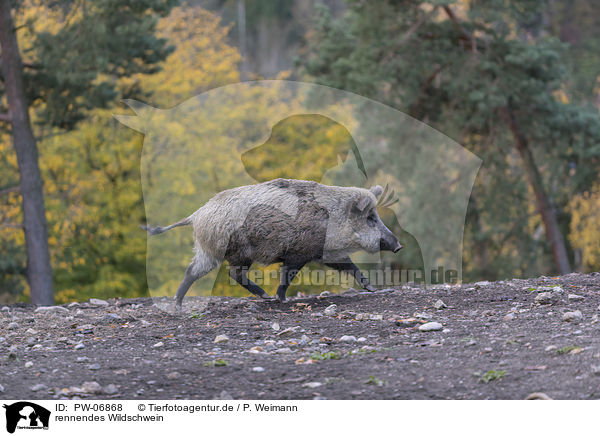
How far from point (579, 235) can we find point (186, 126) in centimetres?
1414

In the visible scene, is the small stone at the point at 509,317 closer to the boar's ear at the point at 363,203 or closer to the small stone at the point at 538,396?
the small stone at the point at 538,396

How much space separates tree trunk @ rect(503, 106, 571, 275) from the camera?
1958cm

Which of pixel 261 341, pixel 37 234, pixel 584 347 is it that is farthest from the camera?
pixel 37 234

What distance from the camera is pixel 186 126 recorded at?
16.5m

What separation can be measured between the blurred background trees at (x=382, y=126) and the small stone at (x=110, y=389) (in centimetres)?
1062

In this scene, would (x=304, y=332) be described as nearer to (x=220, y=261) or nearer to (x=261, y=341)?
(x=261, y=341)

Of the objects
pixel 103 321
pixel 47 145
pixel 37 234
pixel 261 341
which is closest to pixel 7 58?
pixel 37 234

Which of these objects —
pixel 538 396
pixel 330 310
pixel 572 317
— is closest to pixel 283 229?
pixel 330 310

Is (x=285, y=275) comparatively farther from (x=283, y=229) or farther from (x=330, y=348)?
(x=330, y=348)

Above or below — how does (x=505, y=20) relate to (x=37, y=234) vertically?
above

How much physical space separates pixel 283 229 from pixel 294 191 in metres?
0.49

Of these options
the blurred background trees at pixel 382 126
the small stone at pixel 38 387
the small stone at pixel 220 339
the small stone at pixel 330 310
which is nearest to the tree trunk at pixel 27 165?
the blurred background trees at pixel 382 126
